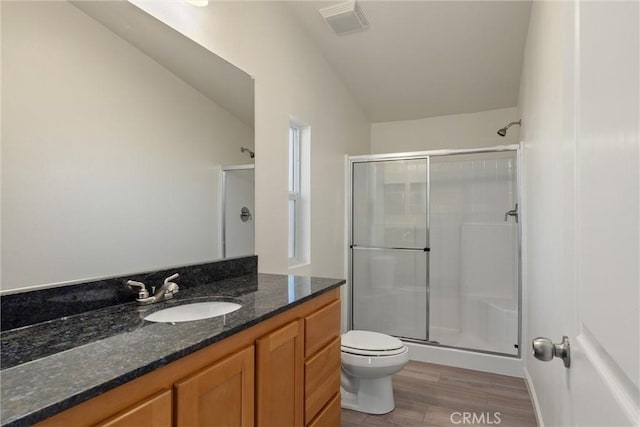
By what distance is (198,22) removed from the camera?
1697 millimetres

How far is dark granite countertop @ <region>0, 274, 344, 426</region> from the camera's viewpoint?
0.61 m

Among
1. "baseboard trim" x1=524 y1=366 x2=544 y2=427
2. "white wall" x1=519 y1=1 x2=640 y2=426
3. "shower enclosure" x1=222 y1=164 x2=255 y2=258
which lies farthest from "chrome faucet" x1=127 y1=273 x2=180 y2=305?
"baseboard trim" x1=524 y1=366 x2=544 y2=427

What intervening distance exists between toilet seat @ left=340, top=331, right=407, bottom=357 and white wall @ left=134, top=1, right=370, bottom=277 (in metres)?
0.60

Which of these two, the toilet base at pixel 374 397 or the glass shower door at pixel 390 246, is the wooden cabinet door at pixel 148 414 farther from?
the glass shower door at pixel 390 246

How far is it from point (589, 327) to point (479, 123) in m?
3.52

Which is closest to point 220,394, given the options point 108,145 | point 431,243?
point 108,145

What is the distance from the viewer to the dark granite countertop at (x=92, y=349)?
607 mm

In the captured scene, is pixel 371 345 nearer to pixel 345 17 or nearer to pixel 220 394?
pixel 220 394

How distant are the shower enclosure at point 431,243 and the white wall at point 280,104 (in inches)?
12.4

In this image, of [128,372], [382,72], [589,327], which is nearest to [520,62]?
[382,72]

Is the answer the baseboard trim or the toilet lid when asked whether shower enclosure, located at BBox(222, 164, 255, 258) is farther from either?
the baseboard trim

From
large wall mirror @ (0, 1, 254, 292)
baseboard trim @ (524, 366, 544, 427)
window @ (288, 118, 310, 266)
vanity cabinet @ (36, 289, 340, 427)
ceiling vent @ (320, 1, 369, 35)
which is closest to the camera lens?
vanity cabinet @ (36, 289, 340, 427)

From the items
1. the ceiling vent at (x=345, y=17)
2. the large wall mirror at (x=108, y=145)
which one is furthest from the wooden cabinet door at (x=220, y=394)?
the ceiling vent at (x=345, y=17)

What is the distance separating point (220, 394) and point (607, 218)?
3.09ft
